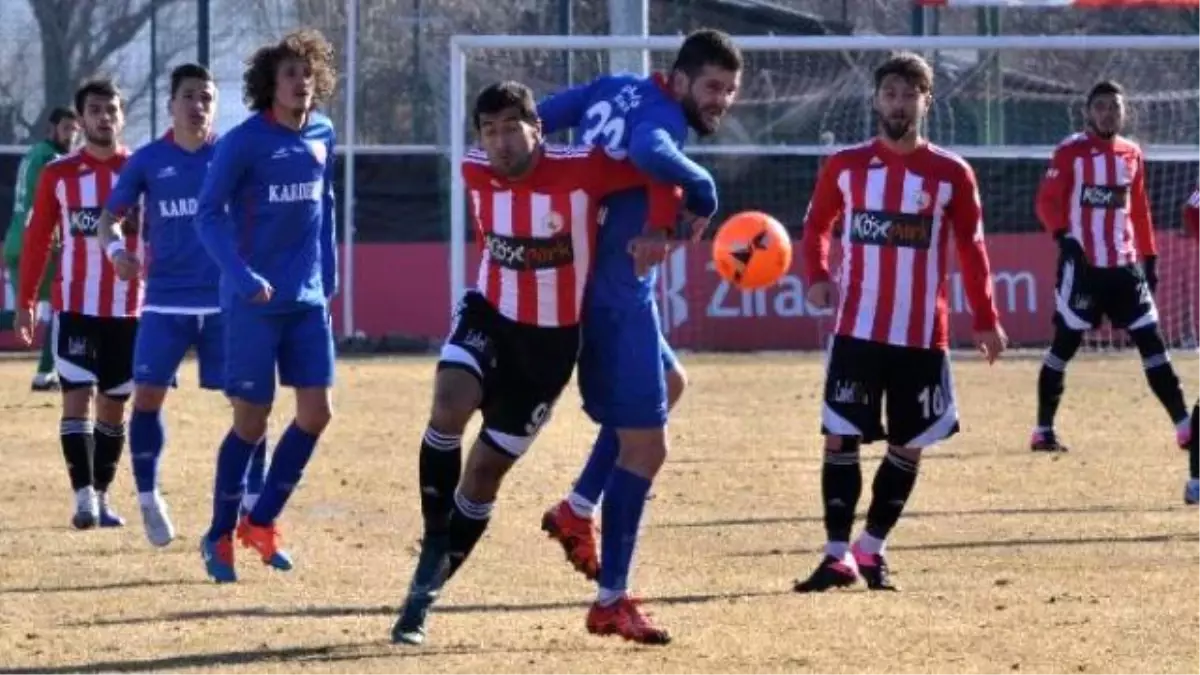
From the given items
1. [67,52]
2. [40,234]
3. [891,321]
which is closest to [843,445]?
[891,321]

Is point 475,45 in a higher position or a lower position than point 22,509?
higher

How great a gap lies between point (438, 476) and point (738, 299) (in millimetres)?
17394

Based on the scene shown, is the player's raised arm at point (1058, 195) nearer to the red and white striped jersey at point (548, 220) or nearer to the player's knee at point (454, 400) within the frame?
the red and white striped jersey at point (548, 220)

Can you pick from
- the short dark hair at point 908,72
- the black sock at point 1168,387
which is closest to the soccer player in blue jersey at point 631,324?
the short dark hair at point 908,72

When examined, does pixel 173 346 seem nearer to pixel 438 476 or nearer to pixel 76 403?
pixel 76 403

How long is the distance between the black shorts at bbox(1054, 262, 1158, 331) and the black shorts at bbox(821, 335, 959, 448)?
4.94 metres

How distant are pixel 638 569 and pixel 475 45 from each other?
9.39 metres

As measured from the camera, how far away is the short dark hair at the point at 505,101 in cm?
750

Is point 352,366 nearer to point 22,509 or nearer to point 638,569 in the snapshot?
point 22,509

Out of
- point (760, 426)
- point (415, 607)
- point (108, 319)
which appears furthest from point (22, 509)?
point (760, 426)

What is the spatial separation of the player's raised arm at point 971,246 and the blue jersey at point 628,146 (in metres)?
1.52

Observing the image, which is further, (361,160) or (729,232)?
(361,160)

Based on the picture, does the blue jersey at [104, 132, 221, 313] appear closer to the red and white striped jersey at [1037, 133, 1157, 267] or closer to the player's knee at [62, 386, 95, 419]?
the player's knee at [62, 386, 95, 419]

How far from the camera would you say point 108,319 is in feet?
36.4
